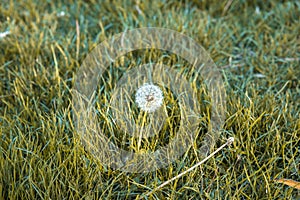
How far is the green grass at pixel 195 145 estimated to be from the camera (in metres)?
1.49

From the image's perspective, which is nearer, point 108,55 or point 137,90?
point 137,90

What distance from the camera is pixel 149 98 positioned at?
1.71m

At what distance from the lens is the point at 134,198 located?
1.51 meters

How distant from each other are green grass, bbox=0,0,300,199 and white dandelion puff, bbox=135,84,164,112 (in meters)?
0.24

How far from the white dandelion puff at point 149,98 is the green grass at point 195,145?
0.78ft

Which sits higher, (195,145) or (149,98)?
(149,98)

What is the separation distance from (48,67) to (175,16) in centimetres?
80

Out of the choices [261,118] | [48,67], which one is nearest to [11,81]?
[48,67]

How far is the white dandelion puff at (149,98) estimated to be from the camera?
66.6 inches

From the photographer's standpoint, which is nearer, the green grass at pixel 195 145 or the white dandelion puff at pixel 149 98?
the green grass at pixel 195 145

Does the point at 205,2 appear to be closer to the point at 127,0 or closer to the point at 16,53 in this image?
the point at 127,0

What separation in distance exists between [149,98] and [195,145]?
0.90 feet

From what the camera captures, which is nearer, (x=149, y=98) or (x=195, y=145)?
(x=195, y=145)

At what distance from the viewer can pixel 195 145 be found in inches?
61.9
